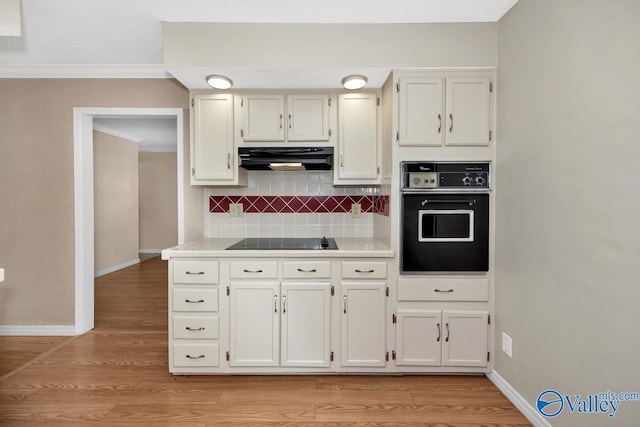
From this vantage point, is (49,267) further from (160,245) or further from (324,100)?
(160,245)

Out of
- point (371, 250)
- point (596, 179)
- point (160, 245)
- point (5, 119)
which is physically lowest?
point (160, 245)

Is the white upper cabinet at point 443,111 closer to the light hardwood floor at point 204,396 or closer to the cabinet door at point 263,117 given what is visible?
the cabinet door at point 263,117

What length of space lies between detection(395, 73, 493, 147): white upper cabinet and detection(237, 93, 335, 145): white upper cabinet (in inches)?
24.5

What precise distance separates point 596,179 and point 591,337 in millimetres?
711

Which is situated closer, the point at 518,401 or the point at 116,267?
the point at 518,401

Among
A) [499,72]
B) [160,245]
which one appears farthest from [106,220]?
[499,72]

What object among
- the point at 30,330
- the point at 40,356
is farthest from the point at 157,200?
the point at 40,356

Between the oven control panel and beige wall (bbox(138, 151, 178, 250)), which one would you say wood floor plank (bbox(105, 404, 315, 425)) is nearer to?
the oven control panel

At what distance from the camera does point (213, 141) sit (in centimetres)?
265

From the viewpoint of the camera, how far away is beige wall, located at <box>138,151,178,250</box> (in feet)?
24.6

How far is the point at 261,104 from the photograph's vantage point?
8.66 ft

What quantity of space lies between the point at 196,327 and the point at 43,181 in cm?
222

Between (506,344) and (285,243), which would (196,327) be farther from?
(506,344)

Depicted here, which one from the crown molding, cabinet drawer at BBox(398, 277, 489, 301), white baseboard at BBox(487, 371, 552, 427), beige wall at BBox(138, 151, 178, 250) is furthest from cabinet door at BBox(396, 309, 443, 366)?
beige wall at BBox(138, 151, 178, 250)
